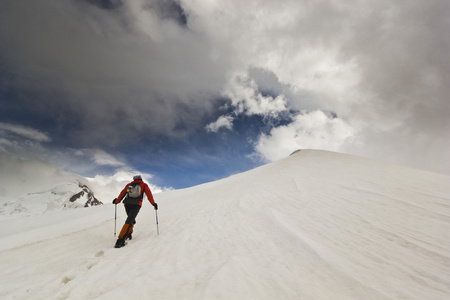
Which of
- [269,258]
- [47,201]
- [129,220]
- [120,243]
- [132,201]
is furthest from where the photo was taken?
[47,201]

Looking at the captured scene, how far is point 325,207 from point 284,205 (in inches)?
60.9

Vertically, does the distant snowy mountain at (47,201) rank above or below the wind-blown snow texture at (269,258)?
above

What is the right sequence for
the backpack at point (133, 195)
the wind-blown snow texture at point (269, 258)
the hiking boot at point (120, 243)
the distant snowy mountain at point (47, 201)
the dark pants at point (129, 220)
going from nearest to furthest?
the wind-blown snow texture at point (269, 258), the hiking boot at point (120, 243), the dark pants at point (129, 220), the backpack at point (133, 195), the distant snowy mountain at point (47, 201)

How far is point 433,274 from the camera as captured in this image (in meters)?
3.39

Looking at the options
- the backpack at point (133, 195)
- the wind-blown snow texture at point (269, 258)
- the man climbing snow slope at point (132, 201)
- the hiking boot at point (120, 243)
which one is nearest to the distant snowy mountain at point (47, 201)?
the man climbing snow slope at point (132, 201)

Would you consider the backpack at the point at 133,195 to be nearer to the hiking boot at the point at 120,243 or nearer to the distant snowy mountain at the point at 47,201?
the hiking boot at the point at 120,243

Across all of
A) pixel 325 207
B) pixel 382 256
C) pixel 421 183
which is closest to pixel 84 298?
pixel 382 256

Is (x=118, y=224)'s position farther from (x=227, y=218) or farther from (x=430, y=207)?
(x=430, y=207)

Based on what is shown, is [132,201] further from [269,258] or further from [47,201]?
[47,201]

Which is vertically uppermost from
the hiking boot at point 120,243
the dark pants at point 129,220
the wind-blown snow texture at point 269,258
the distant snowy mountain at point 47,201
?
the distant snowy mountain at point 47,201

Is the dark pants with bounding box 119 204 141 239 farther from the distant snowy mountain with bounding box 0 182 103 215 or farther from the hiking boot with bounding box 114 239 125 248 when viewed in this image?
the distant snowy mountain with bounding box 0 182 103 215

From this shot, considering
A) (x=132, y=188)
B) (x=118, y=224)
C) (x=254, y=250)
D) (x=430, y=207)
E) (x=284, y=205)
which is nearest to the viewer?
(x=254, y=250)

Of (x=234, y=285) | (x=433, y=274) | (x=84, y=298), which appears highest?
(x=84, y=298)

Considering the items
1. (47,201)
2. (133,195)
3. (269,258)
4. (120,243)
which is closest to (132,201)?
(133,195)
